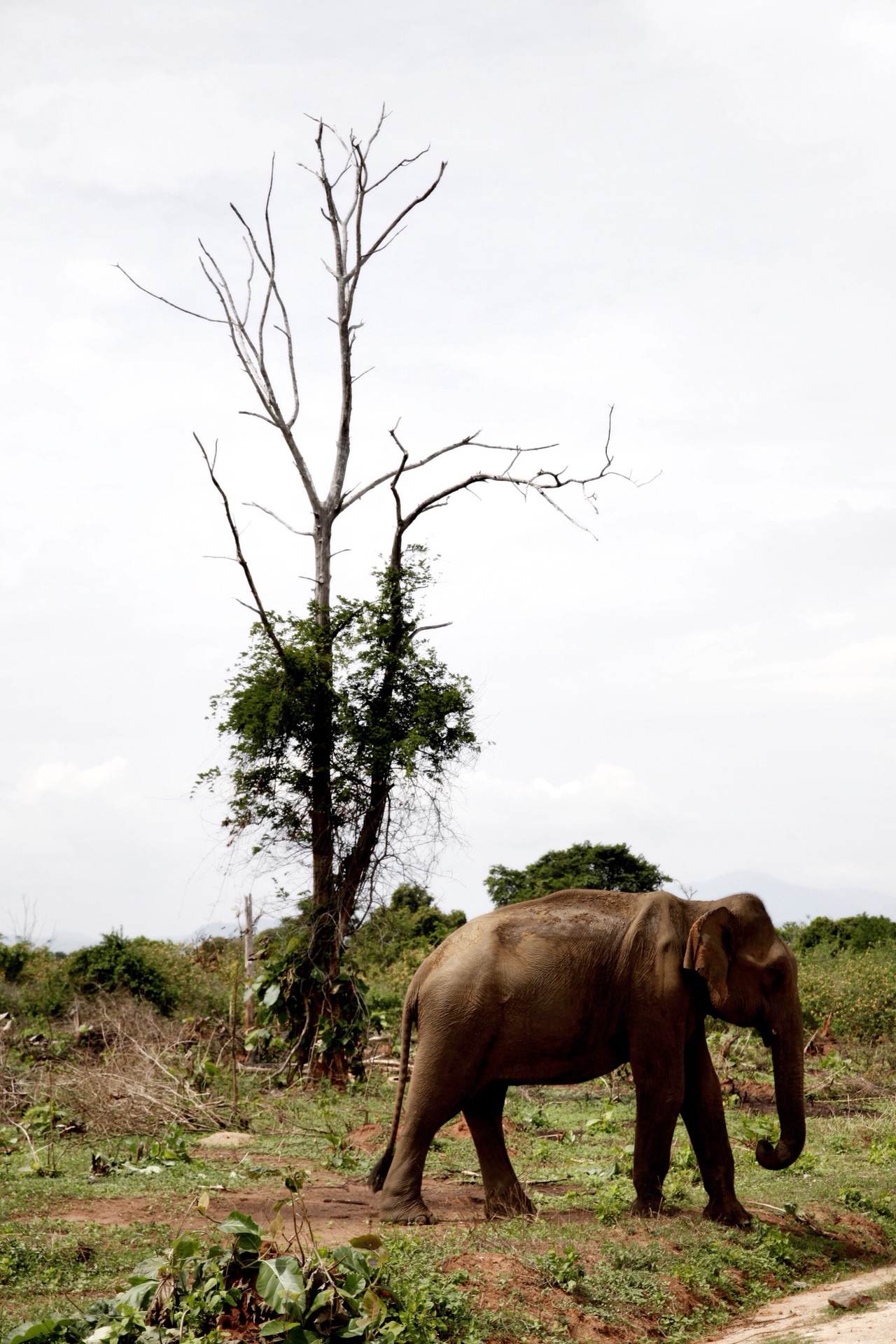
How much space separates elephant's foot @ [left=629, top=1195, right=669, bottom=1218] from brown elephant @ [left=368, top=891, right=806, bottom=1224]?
0.04ft

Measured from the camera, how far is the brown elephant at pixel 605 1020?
29.0 feet

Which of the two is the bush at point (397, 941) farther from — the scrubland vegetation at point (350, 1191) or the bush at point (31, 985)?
the bush at point (31, 985)

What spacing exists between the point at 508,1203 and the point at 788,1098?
214cm

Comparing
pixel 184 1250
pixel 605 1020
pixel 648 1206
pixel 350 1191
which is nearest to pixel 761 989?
pixel 605 1020

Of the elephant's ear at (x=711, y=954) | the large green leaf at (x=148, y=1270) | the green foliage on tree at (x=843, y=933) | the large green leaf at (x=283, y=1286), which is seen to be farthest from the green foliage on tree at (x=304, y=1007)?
the green foliage on tree at (x=843, y=933)

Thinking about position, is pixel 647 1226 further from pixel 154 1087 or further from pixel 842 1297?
pixel 154 1087

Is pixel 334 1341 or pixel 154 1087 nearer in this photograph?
pixel 334 1341

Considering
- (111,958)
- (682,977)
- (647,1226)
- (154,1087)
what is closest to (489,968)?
(682,977)

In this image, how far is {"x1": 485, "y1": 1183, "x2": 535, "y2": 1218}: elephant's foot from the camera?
900 cm

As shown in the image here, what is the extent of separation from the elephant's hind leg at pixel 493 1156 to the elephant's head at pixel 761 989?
174cm

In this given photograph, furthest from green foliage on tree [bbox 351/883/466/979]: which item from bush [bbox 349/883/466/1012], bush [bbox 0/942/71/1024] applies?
bush [bbox 0/942/71/1024]

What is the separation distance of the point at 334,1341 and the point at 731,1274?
10.3 feet

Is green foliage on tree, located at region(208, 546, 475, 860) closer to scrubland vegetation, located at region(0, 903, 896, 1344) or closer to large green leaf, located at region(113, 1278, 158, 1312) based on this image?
scrubland vegetation, located at region(0, 903, 896, 1344)

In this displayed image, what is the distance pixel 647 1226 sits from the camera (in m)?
8.39
